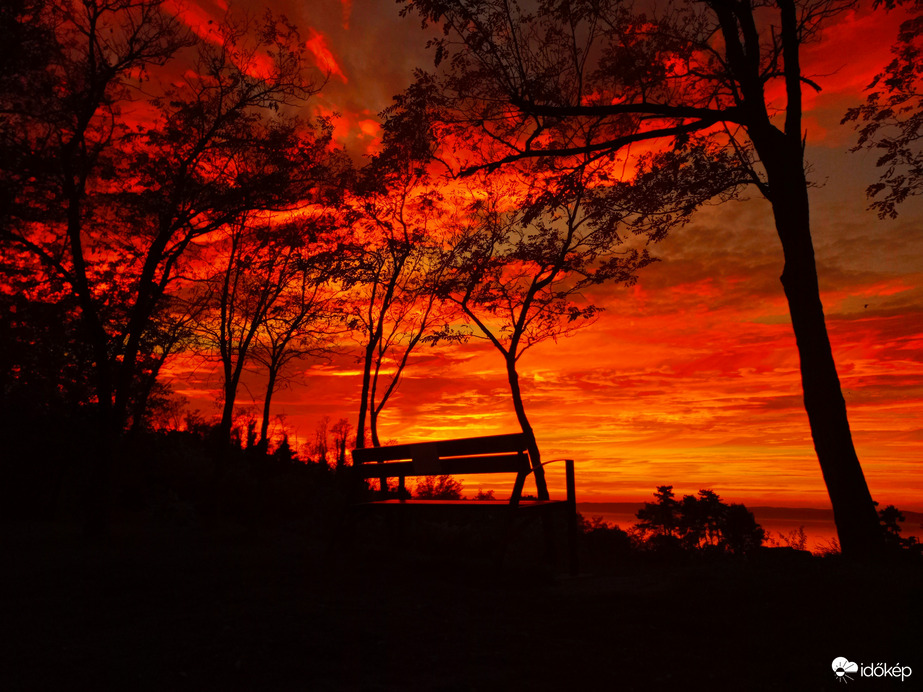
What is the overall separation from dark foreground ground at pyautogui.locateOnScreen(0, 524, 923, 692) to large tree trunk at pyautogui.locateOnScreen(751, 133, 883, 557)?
1198 mm

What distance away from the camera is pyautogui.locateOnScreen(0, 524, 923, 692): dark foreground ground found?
162 inches

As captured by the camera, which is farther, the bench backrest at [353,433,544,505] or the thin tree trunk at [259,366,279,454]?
the thin tree trunk at [259,366,279,454]

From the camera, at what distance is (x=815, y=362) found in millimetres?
8430

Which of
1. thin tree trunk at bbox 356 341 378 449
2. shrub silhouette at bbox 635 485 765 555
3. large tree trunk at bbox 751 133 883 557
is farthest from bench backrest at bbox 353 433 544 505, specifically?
thin tree trunk at bbox 356 341 378 449

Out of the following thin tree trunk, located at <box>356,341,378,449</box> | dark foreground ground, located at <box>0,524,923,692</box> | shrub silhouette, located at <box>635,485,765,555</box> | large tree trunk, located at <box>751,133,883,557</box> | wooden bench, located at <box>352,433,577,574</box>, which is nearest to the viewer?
dark foreground ground, located at <box>0,524,923,692</box>

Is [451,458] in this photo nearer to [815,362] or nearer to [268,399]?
[815,362]

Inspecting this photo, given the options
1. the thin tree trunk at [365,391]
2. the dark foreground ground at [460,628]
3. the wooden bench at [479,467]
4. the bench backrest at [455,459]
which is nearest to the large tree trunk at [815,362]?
the dark foreground ground at [460,628]

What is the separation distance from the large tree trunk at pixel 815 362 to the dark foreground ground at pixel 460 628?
1.20m

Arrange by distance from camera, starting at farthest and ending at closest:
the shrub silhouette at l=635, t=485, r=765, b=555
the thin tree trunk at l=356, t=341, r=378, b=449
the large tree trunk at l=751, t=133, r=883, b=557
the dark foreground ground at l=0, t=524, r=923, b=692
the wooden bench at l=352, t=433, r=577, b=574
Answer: the thin tree trunk at l=356, t=341, r=378, b=449 → the shrub silhouette at l=635, t=485, r=765, b=555 → the large tree trunk at l=751, t=133, r=883, b=557 → the wooden bench at l=352, t=433, r=577, b=574 → the dark foreground ground at l=0, t=524, r=923, b=692

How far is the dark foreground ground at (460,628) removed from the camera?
13.5 feet

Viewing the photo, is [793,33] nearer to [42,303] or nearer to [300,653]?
[300,653]

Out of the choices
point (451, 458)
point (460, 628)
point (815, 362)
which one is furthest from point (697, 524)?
point (460, 628)

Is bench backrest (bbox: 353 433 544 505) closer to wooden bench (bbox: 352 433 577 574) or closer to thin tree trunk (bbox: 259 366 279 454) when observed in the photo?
wooden bench (bbox: 352 433 577 574)

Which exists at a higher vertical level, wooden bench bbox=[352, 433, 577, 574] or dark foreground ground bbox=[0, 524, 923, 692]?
wooden bench bbox=[352, 433, 577, 574]
